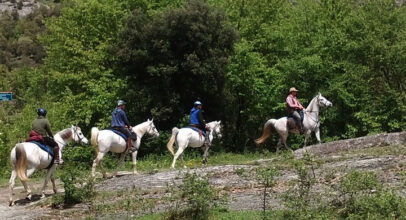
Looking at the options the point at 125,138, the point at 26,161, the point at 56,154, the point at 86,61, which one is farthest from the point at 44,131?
the point at 86,61

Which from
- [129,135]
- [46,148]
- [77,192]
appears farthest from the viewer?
[129,135]

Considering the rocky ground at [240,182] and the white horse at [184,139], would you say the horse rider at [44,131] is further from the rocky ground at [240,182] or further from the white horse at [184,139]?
the white horse at [184,139]

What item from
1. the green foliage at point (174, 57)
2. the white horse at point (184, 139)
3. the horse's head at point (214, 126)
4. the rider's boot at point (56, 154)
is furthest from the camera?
the green foliage at point (174, 57)

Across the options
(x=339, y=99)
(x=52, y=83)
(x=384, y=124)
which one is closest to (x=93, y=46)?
(x=52, y=83)

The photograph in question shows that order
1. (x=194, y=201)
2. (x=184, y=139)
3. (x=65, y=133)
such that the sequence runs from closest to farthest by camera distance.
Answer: (x=194, y=201) < (x=65, y=133) < (x=184, y=139)

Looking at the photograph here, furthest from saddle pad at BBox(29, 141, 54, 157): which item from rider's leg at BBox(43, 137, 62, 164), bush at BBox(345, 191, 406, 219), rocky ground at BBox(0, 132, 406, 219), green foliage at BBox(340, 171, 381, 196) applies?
bush at BBox(345, 191, 406, 219)

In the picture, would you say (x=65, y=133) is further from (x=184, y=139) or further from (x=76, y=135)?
(x=184, y=139)

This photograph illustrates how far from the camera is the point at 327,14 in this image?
114ft

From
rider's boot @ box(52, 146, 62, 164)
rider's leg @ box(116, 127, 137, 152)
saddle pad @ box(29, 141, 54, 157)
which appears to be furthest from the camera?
rider's leg @ box(116, 127, 137, 152)

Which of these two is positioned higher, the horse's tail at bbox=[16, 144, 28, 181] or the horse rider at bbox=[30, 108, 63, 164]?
the horse rider at bbox=[30, 108, 63, 164]

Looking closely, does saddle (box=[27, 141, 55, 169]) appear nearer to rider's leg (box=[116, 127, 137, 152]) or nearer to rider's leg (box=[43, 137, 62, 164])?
rider's leg (box=[43, 137, 62, 164])

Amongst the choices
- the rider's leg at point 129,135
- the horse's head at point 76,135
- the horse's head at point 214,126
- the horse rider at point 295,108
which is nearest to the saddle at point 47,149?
the horse's head at point 76,135

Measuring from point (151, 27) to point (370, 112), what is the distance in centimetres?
1412

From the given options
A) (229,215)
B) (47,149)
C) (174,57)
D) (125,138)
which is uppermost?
(174,57)
